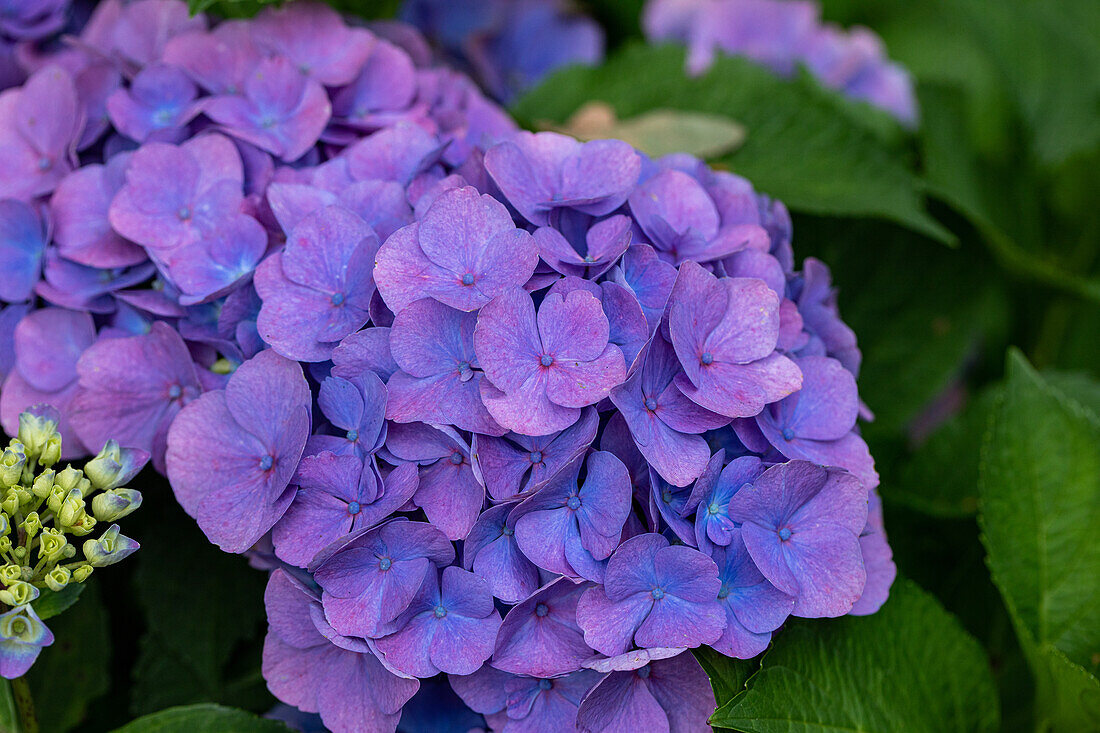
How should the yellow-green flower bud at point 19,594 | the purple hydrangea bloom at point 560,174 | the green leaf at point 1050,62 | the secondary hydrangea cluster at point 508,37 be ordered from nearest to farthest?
the yellow-green flower bud at point 19,594 → the purple hydrangea bloom at point 560,174 → the secondary hydrangea cluster at point 508,37 → the green leaf at point 1050,62

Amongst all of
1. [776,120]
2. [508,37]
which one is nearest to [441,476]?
[776,120]

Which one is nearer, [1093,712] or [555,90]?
[1093,712]

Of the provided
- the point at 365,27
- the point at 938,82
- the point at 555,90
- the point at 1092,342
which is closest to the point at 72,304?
the point at 365,27

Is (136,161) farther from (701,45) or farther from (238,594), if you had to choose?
(701,45)

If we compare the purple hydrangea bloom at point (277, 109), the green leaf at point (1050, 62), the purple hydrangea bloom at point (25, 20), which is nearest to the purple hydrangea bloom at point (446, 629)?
the purple hydrangea bloom at point (277, 109)

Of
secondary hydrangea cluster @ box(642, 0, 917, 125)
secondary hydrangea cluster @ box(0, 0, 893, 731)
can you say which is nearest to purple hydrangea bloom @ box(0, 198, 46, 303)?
secondary hydrangea cluster @ box(0, 0, 893, 731)

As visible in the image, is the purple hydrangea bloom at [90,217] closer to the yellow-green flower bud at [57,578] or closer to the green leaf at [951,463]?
the yellow-green flower bud at [57,578]
